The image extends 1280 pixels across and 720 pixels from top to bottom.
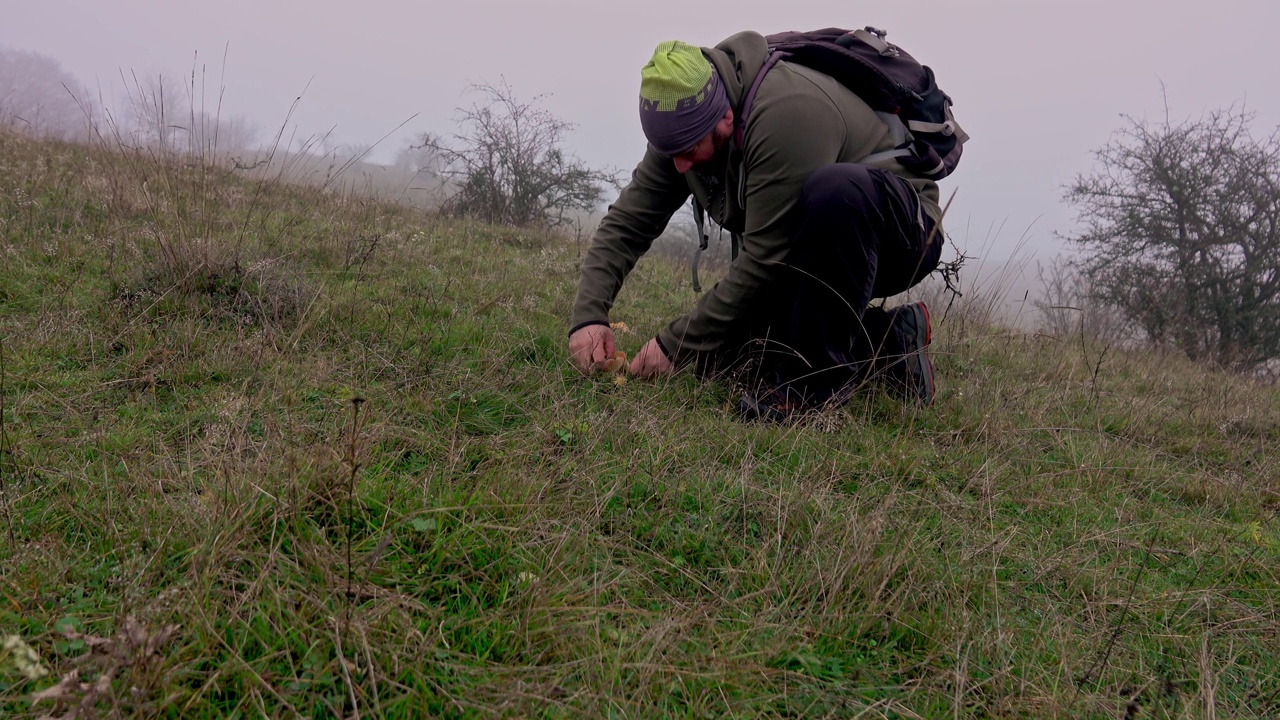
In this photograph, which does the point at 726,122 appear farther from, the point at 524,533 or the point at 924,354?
the point at 524,533

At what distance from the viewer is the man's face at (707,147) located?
2.55 meters

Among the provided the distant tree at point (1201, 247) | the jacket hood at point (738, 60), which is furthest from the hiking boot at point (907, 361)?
the distant tree at point (1201, 247)

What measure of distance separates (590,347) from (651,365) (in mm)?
272

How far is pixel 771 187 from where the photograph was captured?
8.27 feet

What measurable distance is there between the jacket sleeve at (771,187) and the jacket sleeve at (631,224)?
52cm

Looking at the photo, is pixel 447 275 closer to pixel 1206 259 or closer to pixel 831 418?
pixel 831 418

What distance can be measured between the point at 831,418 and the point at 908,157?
1.09 meters

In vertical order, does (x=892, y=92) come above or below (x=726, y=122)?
above

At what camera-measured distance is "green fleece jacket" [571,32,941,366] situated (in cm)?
245

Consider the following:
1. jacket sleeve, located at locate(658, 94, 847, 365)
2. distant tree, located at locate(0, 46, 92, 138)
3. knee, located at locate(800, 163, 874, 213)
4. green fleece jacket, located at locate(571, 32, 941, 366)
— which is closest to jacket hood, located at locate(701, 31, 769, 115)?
green fleece jacket, located at locate(571, 32, 941, 366)

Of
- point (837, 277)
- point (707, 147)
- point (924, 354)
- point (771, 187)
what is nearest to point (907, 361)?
point (924, 354)

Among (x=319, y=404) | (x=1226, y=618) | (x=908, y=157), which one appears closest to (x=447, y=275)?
(x=319, y=404)

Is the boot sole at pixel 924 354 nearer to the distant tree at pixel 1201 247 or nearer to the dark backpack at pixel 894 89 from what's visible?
the dark backpack at pixel 894 89

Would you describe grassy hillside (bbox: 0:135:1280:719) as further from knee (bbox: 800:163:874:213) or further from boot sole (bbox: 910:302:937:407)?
knee (bbox: 800:163:874:213)
